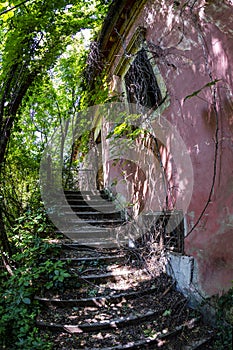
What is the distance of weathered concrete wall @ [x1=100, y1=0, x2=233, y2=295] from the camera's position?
2.63 metres

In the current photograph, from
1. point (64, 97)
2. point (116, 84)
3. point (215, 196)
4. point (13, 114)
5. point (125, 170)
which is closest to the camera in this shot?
point (215, 196)

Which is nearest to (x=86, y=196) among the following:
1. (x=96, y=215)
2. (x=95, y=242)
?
(x=96, y=215)

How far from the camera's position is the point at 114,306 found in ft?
9.89

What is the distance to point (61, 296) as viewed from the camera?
311cm

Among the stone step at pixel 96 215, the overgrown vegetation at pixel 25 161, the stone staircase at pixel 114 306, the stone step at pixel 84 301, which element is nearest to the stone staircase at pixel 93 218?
the stone step at pixel 96 215

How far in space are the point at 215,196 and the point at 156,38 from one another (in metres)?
2.60

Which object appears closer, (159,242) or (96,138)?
(159,242)

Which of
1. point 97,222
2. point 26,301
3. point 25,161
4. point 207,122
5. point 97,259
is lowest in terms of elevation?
point 26,301

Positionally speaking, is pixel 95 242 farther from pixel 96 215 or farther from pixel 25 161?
pixel 25 161

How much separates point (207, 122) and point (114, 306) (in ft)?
7.49

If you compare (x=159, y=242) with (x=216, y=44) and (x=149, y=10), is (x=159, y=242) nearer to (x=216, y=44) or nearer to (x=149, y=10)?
(x=216, y=44)

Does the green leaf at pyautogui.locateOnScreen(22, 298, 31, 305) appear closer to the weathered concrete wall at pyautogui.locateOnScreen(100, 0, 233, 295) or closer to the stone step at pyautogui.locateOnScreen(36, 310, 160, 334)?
the stone step at pyautogui.locateOnScreen(36, 310, 160, 334)

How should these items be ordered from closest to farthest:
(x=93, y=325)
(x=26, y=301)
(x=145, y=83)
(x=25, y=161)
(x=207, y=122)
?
(x=93, y=325) → (x=26, y=301) → (x=207, y=122) → (x=145, y=83) → (x=25, y=161)

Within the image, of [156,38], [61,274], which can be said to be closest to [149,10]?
[156,38]
